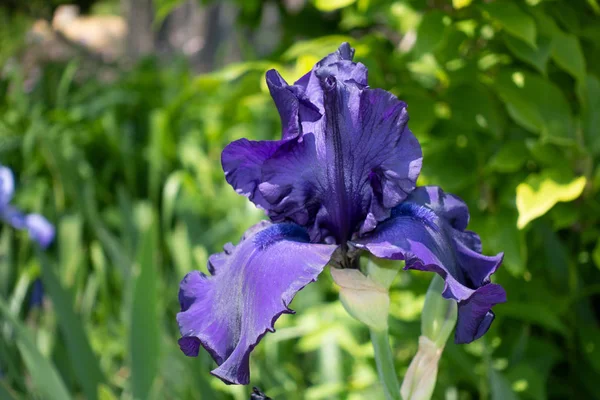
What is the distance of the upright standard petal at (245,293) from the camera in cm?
51

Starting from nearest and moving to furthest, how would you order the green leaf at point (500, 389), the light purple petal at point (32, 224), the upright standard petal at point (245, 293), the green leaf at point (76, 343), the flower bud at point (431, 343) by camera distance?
1. the upright standard petal at point (245, 293)
2. the flower bud at point (431, 343)
3. the green leaf at point (500, 389)
4. the green leaf at point (76, 343)
5. the light purple petal at point (32, 224)

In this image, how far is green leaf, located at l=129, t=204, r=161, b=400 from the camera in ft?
3.17

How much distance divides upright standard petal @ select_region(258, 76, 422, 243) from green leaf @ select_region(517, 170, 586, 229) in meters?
0.34

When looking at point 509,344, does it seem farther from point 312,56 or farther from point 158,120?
point 158,120

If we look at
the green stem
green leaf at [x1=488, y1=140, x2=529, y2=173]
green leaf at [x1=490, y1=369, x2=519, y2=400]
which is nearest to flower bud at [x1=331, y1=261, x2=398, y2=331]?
the green stem

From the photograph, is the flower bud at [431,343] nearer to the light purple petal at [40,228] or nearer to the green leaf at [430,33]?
the green leaf at [430,33]

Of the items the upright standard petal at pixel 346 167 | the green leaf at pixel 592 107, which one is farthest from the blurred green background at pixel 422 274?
the upright standard petal at pixel 346 167

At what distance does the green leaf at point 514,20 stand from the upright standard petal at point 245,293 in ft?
1.52

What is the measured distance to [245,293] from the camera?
0.53m

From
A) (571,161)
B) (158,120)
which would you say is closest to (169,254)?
(158,120)

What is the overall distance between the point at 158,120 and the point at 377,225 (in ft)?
6.51

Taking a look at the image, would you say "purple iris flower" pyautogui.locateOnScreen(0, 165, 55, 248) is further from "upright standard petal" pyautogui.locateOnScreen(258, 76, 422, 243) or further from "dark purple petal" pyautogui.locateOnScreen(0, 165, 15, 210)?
"upright standard petal" pyautogui.locateOnScreen(258, 76, 422, 243)

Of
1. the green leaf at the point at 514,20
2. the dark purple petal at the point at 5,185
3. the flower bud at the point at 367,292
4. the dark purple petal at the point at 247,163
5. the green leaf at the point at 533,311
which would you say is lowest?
the green leaf at the point at 533,311

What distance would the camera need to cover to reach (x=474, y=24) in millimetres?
1066
